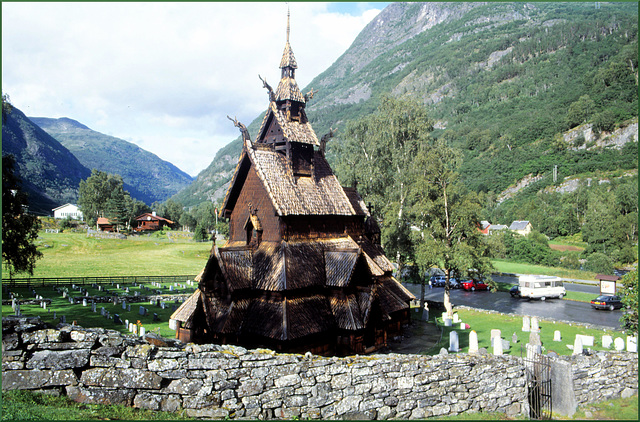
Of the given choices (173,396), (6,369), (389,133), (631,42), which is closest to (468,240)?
(389,133)

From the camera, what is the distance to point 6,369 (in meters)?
7.92

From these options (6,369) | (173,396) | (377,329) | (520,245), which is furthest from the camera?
(520,245)

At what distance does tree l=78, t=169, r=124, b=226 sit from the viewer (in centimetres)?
11050

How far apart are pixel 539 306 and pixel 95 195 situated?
114532mm

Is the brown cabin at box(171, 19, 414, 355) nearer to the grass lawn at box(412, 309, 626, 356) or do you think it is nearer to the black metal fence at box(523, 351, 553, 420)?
the grass lawn at box(412, 309, 626, 356)

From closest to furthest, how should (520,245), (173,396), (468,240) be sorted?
(173,396) < (468,240) < (520,245)

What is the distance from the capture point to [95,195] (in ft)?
363

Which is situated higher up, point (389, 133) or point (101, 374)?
point (389, 133)

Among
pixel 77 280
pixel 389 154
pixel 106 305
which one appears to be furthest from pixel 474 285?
pixel 77 280

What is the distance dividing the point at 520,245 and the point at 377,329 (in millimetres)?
60493

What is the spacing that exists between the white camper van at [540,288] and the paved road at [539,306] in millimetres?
719

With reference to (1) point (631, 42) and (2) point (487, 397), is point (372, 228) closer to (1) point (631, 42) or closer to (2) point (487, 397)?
(2) point (487, 397)

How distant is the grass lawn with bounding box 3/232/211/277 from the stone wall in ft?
174

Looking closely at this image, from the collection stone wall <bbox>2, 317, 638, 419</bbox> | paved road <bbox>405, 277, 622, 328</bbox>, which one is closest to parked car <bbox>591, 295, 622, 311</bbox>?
paved road <bbox>405, 277, 622, 328</bbox>
